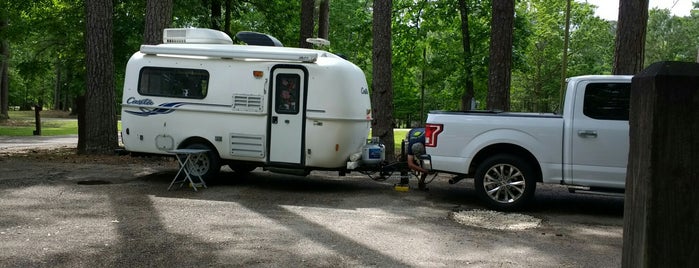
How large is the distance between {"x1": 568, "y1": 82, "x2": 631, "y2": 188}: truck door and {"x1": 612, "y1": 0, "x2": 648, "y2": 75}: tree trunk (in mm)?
3857

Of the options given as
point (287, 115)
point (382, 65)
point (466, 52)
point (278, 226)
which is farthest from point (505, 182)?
point (466, 52)

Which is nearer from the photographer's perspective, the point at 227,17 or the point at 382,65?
the point at 382,65

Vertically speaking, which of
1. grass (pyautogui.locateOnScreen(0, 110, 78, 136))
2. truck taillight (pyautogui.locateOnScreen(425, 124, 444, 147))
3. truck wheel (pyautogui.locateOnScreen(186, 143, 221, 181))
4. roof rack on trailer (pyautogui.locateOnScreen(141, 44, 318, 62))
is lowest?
grass (pyautogui.locateOnScreen(0, 110, 78, 136))

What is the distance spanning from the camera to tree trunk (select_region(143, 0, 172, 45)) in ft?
43.1

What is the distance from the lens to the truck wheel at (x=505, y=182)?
7.93 m

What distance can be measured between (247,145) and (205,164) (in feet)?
2.88

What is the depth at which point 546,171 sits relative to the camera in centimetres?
793

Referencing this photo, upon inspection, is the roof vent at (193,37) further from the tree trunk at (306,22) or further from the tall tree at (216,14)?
the tall tree at (216,14)

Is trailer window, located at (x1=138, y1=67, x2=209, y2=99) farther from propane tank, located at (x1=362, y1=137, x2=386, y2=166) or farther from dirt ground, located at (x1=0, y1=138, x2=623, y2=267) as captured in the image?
propane tank, located at (x1=362, y1=137, x2=386, y2=166)

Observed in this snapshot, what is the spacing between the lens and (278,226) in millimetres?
6613

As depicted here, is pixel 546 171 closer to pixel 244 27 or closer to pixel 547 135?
pixel 547 135

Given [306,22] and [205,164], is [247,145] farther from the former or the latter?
[306,22]

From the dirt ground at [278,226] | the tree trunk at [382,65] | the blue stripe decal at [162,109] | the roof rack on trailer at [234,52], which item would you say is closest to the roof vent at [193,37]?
the roof rack on trailer at [234,52]

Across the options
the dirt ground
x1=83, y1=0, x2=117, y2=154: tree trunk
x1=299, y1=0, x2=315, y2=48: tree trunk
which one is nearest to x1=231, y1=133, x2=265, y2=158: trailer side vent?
the dirt ground
